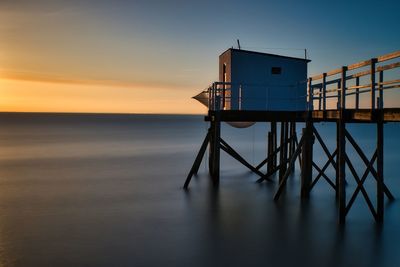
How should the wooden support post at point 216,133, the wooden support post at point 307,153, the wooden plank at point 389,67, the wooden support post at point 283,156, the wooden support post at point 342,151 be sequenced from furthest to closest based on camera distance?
1. the wooden support post at point 283,156
2. the wooden support post at point 216,133
3. the wooden support post at point 307,153
4. the wooden support post at point 342,151
5. the wooden plank at point 389,67

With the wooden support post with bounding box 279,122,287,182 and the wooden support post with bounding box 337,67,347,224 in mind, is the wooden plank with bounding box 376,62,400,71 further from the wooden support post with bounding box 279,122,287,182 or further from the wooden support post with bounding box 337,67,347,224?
the wooden support post with bounding box 279,122,287,182

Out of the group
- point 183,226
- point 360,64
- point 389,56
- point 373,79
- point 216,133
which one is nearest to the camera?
point 389,56

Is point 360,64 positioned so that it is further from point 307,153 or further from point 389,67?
point 307,153

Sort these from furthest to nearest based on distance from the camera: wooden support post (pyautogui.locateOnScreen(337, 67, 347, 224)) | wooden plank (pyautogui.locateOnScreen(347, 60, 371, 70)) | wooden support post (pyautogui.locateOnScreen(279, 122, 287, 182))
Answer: wooden support post (pyautogui.locateOnScreen(279, 122, 287, 182))
wooden support post (pyautogui.locateOnScreen(337, 67, 347, 224))
wooden plank (pyautogui.locateOnScreen(347, 60, 371, 70))

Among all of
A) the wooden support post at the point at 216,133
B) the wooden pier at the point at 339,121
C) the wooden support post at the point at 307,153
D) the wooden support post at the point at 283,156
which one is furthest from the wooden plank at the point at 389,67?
the wooden support post at the point at 283,156

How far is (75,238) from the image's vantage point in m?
9.66

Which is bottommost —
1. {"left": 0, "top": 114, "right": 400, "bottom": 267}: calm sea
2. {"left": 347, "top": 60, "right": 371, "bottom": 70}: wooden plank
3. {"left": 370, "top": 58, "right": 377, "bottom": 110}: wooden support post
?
{"left": 0, "top": 114, "right": 400, "bottom": 267}: calm sea

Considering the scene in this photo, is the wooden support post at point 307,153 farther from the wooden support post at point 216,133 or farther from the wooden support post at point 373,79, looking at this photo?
the wooden support post at point 373,79

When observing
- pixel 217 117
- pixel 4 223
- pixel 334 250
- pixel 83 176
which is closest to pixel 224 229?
pixel 334 250

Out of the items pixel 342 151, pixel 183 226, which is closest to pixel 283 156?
pixel 342 151

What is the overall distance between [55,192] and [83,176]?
13.5 feet

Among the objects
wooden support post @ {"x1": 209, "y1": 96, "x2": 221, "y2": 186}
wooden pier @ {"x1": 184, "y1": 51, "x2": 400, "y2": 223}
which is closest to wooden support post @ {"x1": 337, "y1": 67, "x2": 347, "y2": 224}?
wooden pier @ {"x1": 184, "y1": 51, "x2": 400, "y2": 223}

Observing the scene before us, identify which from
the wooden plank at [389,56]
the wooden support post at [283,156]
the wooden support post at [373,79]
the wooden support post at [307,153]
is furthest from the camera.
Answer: the wooden support post at [283,156]

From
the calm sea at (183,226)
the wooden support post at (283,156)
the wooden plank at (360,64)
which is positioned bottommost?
the calm sea at (183,226)
